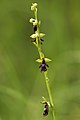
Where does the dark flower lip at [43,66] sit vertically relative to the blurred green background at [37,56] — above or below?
below

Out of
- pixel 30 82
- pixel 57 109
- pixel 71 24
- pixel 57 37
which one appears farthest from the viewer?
pixel 71 24

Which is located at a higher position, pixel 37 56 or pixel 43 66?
pixel 37 56

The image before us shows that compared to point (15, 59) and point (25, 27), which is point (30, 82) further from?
point (25, 27)

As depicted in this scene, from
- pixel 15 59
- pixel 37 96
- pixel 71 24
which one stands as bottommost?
pixel 37 96

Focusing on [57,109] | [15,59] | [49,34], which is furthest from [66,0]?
[57,109]

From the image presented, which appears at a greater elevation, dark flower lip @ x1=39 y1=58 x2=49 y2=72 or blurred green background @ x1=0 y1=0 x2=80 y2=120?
blurred green background @ x1=0 y1=0 x2=80 y2=120

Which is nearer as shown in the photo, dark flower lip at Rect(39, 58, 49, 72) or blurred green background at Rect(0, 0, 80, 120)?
dark flower lip at Rect(39, 58, 49, 72)

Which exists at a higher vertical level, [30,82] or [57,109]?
[30,82]

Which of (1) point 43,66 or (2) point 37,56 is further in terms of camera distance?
(2) point 37,56
